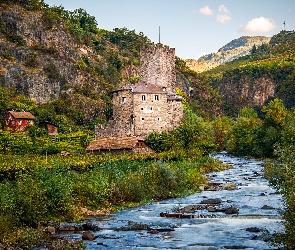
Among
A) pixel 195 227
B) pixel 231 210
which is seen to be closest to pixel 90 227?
pixel 195 227

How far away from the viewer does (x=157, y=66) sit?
9788cm

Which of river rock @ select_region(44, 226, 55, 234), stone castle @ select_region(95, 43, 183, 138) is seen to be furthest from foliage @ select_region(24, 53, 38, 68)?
river rock @ select_region(44, 226, 55, 234)

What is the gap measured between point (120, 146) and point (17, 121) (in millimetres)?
31863

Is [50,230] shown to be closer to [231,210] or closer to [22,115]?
[231,210]

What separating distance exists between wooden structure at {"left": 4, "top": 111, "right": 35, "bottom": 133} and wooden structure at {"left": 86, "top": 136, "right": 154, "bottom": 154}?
24.3m

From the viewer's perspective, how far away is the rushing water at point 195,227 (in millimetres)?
23953

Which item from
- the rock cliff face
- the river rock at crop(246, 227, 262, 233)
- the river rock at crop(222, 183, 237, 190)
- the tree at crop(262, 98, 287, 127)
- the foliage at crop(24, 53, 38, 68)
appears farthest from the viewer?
the foliage at crop(24, 53, 38, 68)

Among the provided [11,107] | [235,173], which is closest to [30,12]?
[11,107]

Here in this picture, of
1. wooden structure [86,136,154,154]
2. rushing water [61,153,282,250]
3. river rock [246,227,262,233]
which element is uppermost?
wooden structure [86,136,154,154]

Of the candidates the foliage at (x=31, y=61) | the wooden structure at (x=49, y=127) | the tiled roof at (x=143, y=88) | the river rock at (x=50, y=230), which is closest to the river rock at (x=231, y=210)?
the river rock at (x=50, y=230)

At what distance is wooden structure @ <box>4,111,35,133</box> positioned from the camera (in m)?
92.6

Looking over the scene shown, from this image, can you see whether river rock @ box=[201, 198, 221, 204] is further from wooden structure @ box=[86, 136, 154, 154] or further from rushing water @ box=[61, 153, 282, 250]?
wooden structure @ box=[86, 136, 154, 154]

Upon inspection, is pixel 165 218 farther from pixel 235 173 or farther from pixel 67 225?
pixel 235 173

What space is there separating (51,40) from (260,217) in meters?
111
